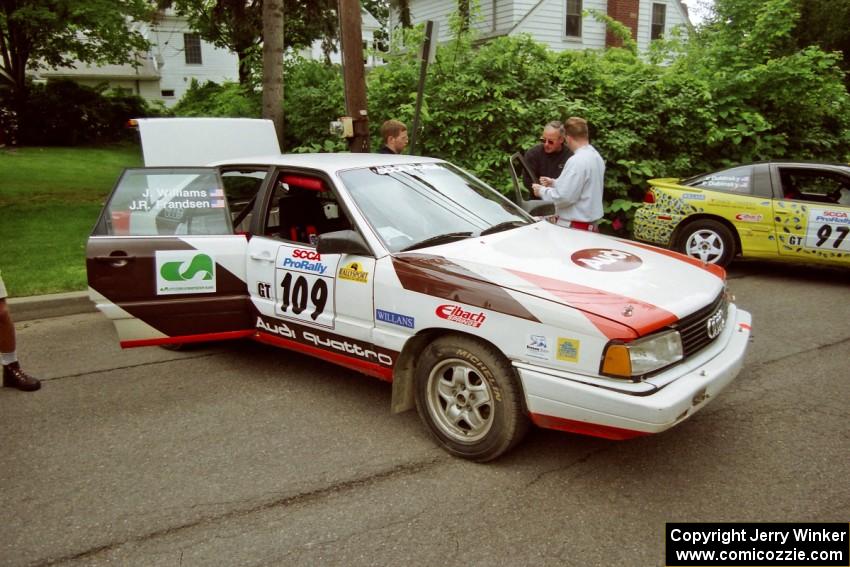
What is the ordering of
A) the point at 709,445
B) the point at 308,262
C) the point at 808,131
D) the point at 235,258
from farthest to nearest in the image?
the point at 808,131 → the point at 235,258 → the point at 308,262 → the point at 709,445

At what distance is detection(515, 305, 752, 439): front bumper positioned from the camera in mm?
2898

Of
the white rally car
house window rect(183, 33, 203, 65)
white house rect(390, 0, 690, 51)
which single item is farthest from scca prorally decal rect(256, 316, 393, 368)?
house window rect(183, 33, 203, 65)

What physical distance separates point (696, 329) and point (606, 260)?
64cm

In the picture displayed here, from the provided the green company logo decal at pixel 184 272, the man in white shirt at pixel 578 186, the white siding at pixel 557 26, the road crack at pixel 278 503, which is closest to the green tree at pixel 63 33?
the white siding at pixel 557 26

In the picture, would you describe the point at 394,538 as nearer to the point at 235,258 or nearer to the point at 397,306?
the point at 397,306

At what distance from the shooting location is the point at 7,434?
388 cm

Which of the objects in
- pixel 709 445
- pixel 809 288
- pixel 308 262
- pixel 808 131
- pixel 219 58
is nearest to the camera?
pixel 709 445

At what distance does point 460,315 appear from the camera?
11.0 feet

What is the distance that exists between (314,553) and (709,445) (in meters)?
2.19

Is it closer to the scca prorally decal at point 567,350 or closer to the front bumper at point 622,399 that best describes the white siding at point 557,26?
the front bumper at point 622,399

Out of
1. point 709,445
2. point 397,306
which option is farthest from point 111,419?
point 709,445

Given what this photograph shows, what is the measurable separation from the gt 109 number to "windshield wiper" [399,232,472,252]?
61cm

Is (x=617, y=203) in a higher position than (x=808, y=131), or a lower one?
lower

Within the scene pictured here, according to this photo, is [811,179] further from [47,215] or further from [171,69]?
[171,69]
